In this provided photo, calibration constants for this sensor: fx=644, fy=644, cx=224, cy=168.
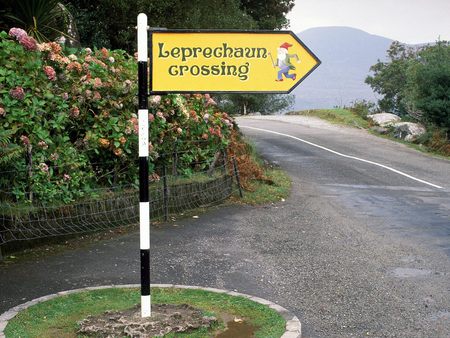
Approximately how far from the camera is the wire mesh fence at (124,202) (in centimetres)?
808

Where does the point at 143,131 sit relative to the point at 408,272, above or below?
above

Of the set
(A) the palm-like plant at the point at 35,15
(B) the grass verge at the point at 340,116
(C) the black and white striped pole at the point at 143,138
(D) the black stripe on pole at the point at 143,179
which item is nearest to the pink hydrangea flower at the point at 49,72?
(A) the palm-like plant at the point at 35,15

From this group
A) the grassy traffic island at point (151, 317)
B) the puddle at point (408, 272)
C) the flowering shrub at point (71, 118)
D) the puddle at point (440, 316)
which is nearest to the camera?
the grassy traffic island at point (151, 317)

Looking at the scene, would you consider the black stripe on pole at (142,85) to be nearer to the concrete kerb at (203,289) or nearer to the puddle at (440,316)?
the concrete kerb at (203,289)

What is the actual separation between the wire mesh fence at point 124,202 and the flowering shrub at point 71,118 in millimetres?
153

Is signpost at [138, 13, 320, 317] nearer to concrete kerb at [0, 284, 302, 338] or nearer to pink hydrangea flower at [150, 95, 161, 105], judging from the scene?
concrete kerb at [0, 284, 302, 338]

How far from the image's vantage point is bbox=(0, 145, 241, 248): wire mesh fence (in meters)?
8.08

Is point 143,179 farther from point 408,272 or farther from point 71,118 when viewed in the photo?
point 71,118

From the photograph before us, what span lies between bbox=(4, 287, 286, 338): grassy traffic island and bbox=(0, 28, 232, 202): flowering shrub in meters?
2.58

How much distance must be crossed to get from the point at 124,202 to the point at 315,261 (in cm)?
306

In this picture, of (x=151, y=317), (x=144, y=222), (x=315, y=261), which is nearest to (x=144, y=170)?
(x=144, y=222)

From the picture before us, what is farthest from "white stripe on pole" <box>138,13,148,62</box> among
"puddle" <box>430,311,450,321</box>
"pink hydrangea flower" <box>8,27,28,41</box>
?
"pink hydrangea flower" <box>8,27,28,41</box>

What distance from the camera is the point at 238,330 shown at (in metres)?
5.47

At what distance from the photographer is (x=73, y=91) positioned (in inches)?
360
